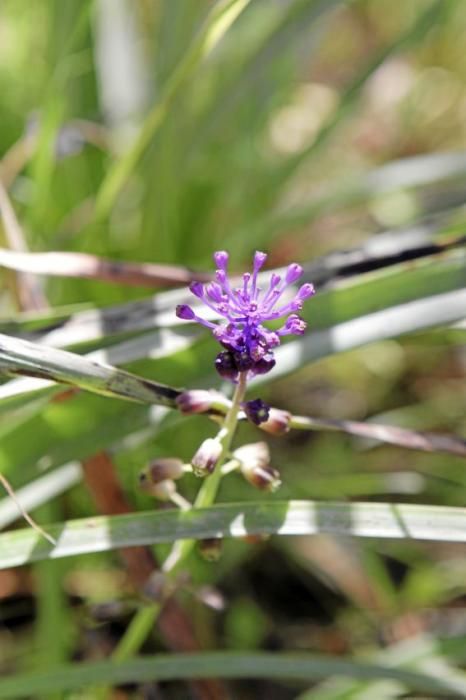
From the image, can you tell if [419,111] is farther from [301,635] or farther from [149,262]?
[301,635]

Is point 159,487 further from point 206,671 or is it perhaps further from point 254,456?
point 206,671

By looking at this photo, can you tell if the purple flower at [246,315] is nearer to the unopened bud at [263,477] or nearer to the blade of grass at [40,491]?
the unopened bud at [263,477]

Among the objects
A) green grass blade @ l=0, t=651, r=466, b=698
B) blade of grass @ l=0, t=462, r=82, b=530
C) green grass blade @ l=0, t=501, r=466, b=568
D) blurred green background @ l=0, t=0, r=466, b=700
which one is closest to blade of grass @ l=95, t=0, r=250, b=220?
blurred green background @ l=0, t=0, r=466, b=700

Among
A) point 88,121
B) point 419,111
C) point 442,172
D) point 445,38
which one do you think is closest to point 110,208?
point 88,121

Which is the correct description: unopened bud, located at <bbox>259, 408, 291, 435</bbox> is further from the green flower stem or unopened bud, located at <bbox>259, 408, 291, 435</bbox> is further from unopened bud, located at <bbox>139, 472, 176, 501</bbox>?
unopened bud, located at <bbox>139, 472, 176, 501</bbox>

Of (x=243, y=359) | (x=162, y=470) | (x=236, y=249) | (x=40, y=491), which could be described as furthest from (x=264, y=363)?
(x=236, y=249)

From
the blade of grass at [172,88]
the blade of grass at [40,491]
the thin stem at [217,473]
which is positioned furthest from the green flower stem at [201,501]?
the blade of grass at [172,88]
